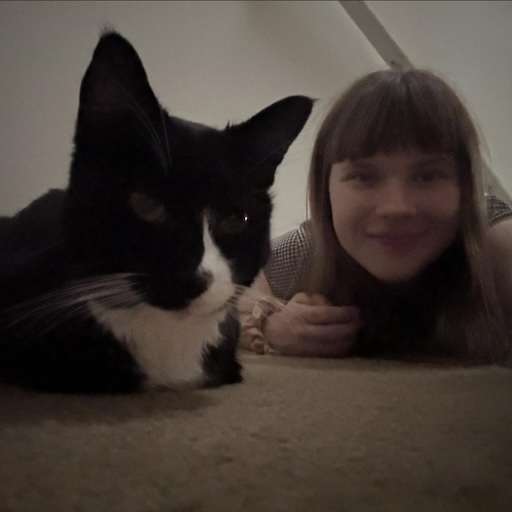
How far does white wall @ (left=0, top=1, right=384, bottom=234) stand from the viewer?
1.27 metres

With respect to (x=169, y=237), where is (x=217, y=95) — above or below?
above

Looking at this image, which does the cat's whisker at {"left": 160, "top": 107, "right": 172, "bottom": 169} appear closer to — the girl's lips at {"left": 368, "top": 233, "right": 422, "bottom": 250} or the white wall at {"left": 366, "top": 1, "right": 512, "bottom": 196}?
the girl's lips at {"left": 368, "top": 233, "right": 422, "bottom": 250}

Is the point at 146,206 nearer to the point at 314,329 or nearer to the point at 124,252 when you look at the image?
the point at 124,252

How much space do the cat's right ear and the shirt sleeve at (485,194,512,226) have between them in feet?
2.61

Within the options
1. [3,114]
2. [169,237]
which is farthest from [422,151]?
[3,114]

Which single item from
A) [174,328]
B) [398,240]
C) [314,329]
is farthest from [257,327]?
[174,328]

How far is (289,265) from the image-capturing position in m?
1.40

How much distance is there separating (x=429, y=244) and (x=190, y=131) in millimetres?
570

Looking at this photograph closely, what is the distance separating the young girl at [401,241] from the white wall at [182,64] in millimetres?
297

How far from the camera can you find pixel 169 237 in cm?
67

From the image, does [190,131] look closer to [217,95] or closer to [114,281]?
[114,281]

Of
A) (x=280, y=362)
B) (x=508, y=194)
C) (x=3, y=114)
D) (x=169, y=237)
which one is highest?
(x=3, y=114)

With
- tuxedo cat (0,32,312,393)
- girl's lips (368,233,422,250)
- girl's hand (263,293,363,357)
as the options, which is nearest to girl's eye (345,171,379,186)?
girl's lips (368,233,422,250)

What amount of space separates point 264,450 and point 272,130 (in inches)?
19.5
